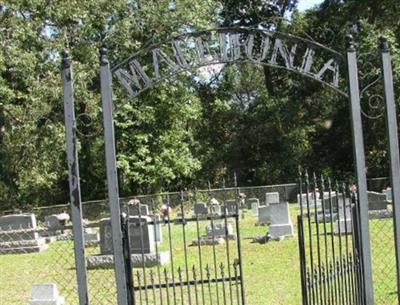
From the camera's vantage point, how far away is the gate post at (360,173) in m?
5.70

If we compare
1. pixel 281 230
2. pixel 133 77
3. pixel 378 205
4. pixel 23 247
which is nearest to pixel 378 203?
pixel 378 205

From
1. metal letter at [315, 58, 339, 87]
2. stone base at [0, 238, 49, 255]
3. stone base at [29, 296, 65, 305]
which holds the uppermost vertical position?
metal letter at [315, 58, 339, 87]

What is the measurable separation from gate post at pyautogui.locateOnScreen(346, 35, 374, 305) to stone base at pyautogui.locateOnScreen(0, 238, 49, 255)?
13.1 m

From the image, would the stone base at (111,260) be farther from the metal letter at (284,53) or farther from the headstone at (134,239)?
the metal letter at (284,53)

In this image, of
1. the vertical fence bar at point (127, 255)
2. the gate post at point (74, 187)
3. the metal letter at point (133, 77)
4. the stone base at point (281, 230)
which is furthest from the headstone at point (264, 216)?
the gate post at point (74, 187)

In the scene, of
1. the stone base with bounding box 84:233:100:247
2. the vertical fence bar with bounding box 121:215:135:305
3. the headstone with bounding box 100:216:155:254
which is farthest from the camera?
the stone base with bounding box 84:233:100:247

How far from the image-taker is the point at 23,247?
56.7 ft

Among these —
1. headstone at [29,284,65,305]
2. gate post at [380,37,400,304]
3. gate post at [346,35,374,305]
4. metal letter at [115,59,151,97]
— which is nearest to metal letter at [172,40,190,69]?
metal letter at [115,59,151,97]

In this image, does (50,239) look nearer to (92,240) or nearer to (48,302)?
(92,240)

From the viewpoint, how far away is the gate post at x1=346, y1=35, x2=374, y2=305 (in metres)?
5.70

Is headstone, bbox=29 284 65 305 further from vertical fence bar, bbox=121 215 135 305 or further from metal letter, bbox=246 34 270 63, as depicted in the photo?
metal letter, bbox=246 34 270 63

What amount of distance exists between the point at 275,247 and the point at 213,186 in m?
21.3

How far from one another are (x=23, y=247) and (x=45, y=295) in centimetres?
879

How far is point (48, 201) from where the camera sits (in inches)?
1220
